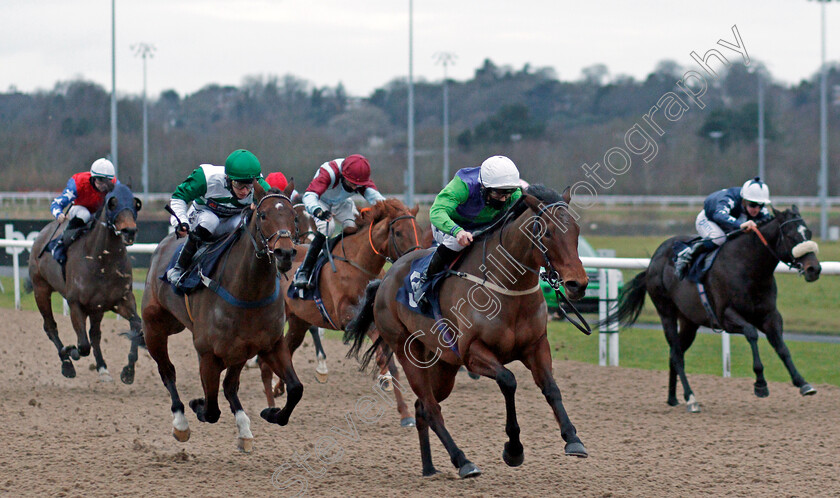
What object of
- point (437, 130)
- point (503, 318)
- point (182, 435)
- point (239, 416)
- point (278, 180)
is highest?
point (437, 130)

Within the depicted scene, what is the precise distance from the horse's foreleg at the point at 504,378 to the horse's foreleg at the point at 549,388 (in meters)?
0.14

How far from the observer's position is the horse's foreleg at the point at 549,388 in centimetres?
406

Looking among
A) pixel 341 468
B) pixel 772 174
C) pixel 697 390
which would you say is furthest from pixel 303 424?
pixel 772 174

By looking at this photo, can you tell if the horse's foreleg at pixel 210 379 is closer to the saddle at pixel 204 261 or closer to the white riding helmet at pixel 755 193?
the saddle at pixel 204 261

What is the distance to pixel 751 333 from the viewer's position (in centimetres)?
675

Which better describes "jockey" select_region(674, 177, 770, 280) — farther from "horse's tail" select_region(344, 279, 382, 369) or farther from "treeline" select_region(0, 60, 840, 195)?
"treeline" select_region(0, 60, 840, 195)

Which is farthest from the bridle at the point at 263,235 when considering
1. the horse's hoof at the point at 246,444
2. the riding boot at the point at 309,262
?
the riding boot at the point at 309,262

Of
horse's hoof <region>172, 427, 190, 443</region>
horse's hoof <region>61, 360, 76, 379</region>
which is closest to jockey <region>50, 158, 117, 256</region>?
horse's hoof <region>61, 360, 76, 379</region>

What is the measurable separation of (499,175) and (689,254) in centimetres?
340

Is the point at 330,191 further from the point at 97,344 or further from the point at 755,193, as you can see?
the point at 755,193

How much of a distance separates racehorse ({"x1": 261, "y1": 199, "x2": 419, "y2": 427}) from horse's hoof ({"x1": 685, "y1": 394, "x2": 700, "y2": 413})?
215 centimetres

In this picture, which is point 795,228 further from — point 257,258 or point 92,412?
point 92,412

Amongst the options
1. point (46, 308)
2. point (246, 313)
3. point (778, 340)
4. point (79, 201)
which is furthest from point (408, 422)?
point (46, 308)

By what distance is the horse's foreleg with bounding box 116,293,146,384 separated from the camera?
711 centimetres
